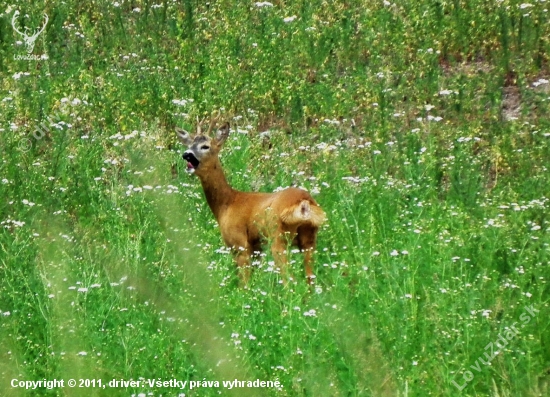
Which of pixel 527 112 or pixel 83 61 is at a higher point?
pixel 83 61

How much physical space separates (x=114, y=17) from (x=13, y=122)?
306cm

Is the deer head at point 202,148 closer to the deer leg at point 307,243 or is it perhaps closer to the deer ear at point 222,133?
the deer ear at point 222,133

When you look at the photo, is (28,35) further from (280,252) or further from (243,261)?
(280,252)

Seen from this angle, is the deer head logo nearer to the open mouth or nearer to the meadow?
the meadow

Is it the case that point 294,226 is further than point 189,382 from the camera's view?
Yes

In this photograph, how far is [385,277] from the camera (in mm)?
7926

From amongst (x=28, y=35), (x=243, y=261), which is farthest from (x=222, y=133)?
(x=28, y=35)

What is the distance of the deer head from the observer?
9.87m

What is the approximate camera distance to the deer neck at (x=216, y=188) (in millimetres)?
9773

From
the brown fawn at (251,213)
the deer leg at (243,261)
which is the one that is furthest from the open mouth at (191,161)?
the deer leg at (243,261)

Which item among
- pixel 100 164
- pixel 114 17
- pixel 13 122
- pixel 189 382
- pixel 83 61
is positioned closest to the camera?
pixel 189 382

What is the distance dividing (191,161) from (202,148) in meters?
0.14

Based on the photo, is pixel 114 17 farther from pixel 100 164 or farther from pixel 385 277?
pixel 385 277

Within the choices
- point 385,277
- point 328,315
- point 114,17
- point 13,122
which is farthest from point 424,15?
point 328,315
